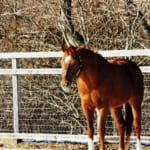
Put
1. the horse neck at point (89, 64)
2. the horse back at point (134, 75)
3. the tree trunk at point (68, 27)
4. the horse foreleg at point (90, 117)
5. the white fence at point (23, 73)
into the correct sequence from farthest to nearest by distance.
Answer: the tree trunk at point (68, 27)
the white fence at point (23, 73)
the horse back at point (134, 75)
the horse foreleg at point (90, 117)
the horse neck at point (89, 64)

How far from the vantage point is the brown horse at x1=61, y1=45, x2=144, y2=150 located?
529 centimetres

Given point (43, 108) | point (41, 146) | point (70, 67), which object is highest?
point (70, 67)

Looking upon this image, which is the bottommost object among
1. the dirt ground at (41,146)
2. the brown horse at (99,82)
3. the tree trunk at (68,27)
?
the dirt ground at (41,146)

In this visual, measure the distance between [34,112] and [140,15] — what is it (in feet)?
9.18

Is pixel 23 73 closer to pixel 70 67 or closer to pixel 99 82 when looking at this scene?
pixel 99 82

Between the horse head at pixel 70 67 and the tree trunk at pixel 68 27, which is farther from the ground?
the tree trunk at pixel 68 27

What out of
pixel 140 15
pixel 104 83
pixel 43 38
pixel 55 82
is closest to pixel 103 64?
pixel 104 83

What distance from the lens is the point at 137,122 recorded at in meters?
6.23

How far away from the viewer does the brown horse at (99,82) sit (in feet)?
17.3

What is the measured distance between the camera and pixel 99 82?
18.1 feet

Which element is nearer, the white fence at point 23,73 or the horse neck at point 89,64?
the horse neck at point 89,64

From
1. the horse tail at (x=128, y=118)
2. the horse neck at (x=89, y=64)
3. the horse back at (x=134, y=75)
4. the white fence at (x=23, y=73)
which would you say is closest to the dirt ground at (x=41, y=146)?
the white fence at (x=23, y=73)

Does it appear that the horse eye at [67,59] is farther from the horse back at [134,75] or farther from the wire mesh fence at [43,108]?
the wire mesh fence at [43,108]

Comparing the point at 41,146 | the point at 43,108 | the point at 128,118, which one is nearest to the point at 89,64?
the point at 128,118
